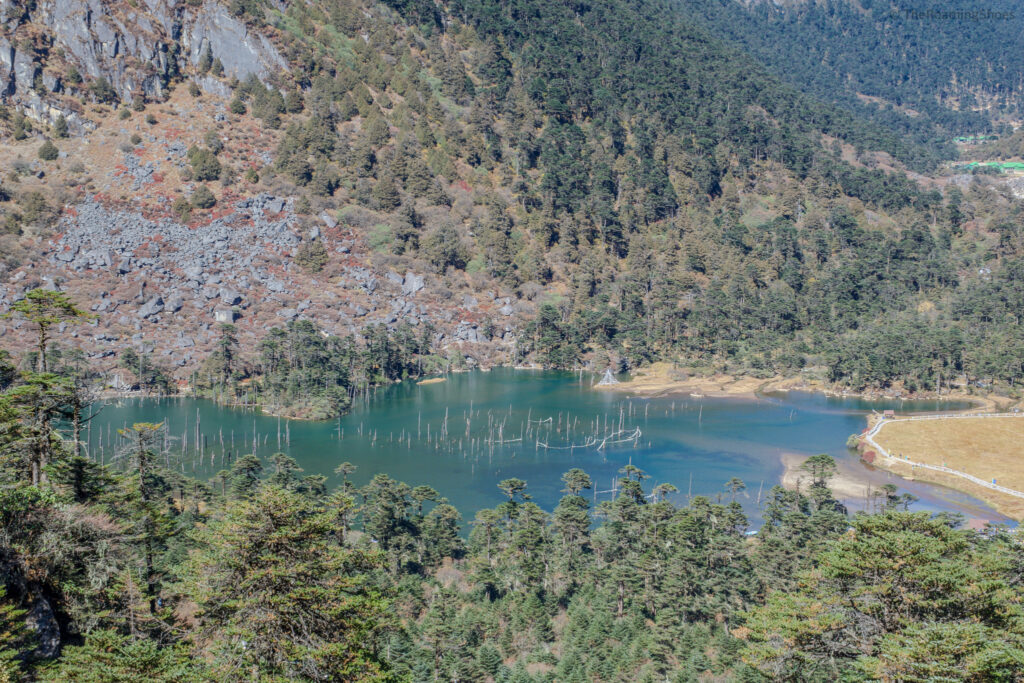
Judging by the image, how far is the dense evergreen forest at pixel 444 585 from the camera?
20.8 m

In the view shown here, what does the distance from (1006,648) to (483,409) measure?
10055 cm

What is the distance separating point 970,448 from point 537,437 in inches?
2257

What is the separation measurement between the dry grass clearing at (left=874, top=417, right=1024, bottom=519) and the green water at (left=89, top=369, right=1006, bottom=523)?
3.01 metres

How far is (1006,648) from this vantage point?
23203 mm

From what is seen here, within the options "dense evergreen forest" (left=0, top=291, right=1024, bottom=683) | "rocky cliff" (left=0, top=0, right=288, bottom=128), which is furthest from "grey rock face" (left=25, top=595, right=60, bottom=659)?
"rocky cliff" (left=0, top=0, right=288, bottom=128)

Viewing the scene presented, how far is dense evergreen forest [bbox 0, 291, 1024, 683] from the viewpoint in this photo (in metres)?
20.8

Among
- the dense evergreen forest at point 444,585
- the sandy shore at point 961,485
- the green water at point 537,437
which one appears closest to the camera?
the dense evergreen forest at point 444,585

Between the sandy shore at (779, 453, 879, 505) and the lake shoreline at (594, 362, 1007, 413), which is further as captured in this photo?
the lake shoreline at (594, 362, 1007, 413)

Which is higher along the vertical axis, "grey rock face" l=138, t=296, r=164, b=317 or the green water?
"grey rock face" l=138, t=296, r=164, b=317

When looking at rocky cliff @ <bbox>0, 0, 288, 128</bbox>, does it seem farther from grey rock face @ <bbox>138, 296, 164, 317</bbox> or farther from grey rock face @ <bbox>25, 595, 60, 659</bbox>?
grey rock face @ <bbox>25, 595, 60, 659</bbox>

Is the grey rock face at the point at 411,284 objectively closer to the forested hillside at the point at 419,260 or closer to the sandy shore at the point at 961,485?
the forested hillside at the point at 419,260

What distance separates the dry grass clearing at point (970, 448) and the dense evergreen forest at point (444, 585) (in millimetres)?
31799

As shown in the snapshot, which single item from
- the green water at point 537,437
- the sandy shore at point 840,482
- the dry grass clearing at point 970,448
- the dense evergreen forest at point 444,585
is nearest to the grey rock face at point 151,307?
the green water at point 537,437

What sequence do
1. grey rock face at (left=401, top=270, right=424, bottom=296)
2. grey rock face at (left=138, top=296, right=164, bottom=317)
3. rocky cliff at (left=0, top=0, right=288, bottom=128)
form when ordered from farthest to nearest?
1. rocky cliff at (left=0, top=0, right=288, bottom=128)
2. grey rock face at (left=401, top=270, right=424, bottom=296)
3. grey rock face at (left=138, top=296, right=164, bottom=317)
